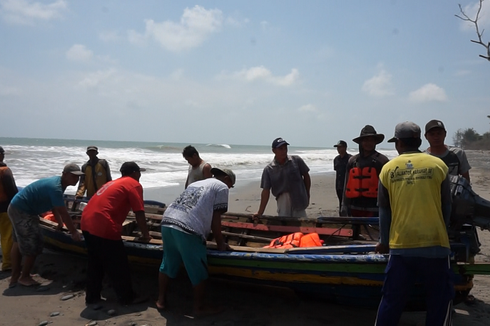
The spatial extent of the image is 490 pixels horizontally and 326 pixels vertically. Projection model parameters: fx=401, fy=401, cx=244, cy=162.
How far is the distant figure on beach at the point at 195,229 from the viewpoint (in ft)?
12.4

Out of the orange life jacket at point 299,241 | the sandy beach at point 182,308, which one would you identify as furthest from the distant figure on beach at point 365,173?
the sandy beach at point 182,308

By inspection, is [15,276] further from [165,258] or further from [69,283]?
[165,258]

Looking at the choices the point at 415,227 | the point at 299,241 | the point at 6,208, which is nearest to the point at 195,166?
the point at 299,241

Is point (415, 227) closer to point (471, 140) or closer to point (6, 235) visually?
point (6, 235)

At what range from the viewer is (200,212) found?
3781 mm

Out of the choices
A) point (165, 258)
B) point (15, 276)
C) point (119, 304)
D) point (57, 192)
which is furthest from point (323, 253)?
point (15, 276)

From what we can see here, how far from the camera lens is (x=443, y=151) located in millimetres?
4035

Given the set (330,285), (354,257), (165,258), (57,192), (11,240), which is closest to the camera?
(354,257)

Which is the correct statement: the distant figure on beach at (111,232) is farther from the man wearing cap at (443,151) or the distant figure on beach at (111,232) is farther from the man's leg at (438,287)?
the man wearing cap at (443,151)

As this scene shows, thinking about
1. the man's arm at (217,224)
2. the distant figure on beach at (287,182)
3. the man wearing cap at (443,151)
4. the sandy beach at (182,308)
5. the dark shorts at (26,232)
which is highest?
the man wearing cap at (443,151)

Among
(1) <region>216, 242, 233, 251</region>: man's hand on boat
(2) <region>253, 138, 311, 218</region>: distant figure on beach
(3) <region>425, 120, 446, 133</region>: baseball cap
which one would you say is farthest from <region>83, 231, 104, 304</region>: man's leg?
(3) <region>425, 120, 446, 133</region>: baseball cap

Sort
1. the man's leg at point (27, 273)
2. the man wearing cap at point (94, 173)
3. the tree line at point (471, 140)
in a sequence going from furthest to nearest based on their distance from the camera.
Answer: the tree line at point (471, 140)
the man wearing cap at point (94, 173)
the man's leg at point (27, 273)

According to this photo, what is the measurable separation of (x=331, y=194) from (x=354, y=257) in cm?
973

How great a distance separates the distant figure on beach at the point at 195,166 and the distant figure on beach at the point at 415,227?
2.97m
